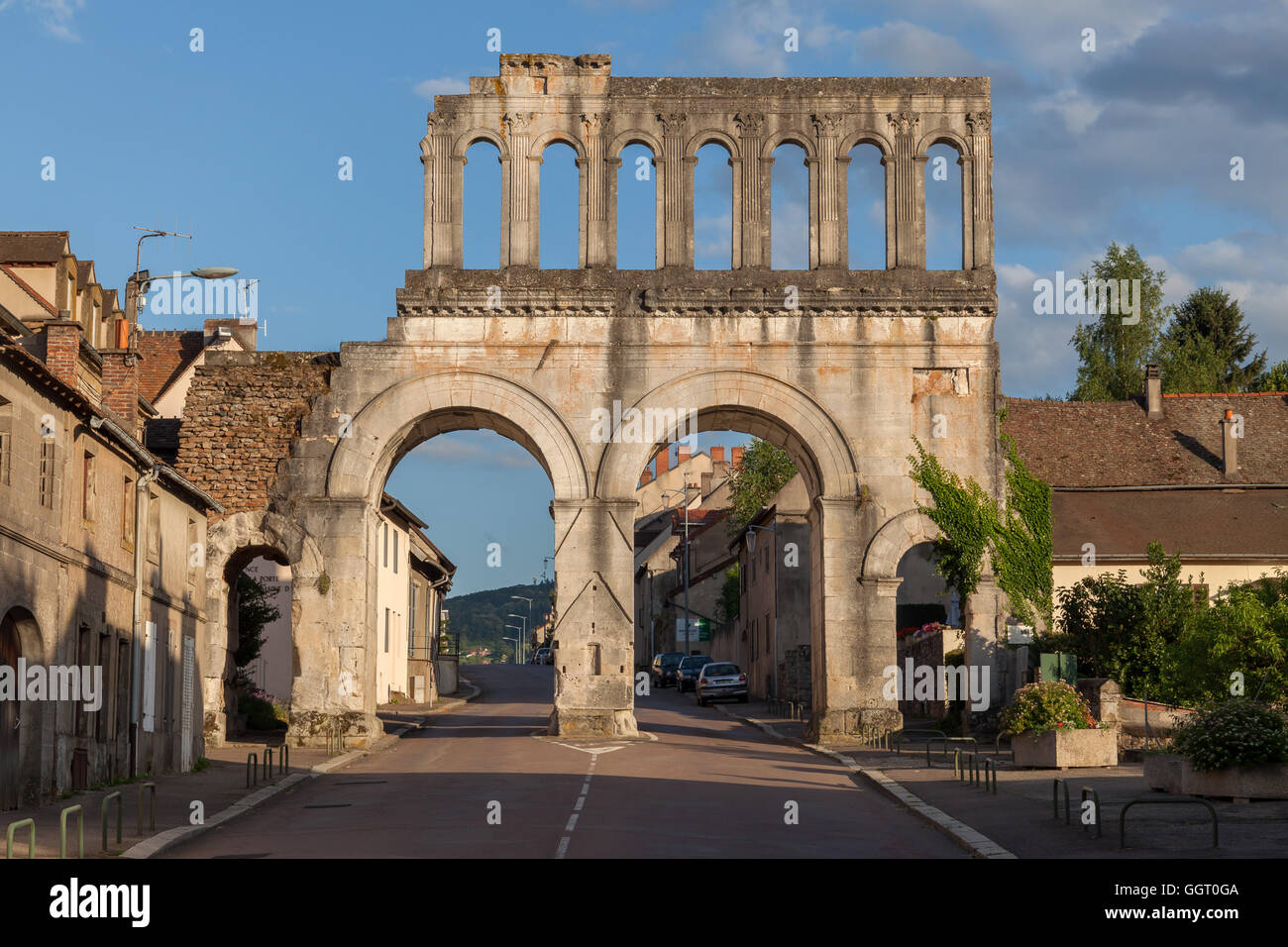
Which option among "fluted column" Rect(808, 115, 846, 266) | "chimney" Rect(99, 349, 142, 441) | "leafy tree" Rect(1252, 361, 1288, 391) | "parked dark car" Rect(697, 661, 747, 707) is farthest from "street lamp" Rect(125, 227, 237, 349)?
"leafy tree" Rect(1252, 361, 1288, 391)

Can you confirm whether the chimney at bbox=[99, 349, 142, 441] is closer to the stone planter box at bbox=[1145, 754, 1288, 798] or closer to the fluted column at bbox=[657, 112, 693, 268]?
the fluted column at bbox=[657, 112, 693, 268]

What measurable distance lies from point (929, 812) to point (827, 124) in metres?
23.0

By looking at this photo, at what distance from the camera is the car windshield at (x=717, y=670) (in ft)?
195

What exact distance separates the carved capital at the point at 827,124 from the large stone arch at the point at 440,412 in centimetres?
972

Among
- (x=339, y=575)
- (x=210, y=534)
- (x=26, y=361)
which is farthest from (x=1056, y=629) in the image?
(x=26, y=361)

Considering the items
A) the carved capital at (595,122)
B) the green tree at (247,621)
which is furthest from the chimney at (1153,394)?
the green tree at (247,621)

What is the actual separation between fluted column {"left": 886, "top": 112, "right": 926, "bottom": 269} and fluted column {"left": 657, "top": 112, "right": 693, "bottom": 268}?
199 inches

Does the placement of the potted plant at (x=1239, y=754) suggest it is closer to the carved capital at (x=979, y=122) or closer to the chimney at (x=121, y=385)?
the chimney at (x=121, y=385)

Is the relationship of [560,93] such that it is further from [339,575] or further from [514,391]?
[339,575]

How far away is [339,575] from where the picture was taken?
38469 mm

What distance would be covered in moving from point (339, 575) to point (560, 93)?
13.2 meters

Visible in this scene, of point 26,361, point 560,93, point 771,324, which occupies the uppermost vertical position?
point 560,93
